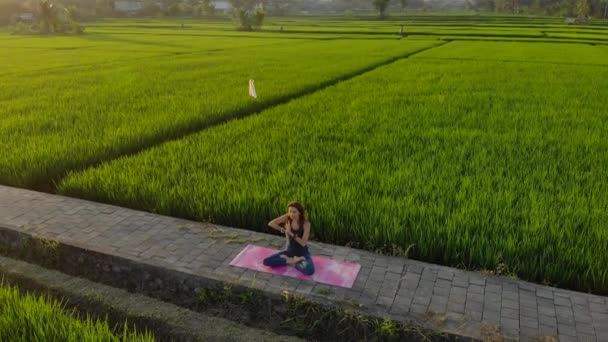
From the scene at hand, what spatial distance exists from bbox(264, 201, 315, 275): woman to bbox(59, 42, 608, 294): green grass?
602 mm

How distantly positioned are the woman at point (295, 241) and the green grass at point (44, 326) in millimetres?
906

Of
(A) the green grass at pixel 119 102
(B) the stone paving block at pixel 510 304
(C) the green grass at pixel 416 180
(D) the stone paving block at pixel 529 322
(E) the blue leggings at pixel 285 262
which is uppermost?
(A) the green grass at pixel 119 102

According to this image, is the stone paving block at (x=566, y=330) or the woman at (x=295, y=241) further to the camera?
the woman at (x=295, y=241)

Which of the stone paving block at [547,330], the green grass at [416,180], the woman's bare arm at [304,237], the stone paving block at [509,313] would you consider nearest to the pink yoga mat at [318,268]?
the woman's bare arm at [304,237]

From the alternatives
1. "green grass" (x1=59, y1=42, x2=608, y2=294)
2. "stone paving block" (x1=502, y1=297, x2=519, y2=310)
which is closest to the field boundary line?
"green grass" (x1=59, y1=42, x2=608, y2=294)

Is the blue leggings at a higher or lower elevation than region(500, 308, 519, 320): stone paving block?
higher

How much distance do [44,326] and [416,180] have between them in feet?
9.70

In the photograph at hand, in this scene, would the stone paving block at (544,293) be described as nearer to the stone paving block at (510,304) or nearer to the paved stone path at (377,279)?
the paved stone path at (377,279)

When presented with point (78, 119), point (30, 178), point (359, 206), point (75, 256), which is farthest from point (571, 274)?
point (78, 119)

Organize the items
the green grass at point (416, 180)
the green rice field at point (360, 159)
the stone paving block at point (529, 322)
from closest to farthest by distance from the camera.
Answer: the stone paving block at point (529, 322), the green grass at point (416, 180), the green rice field at point (360, 159)

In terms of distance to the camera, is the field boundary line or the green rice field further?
the field boundary line

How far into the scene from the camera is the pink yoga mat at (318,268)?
9.18 ft

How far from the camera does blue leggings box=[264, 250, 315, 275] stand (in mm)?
2838

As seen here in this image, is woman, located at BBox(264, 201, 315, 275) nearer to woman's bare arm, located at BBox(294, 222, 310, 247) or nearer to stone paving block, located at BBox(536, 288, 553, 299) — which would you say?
woman's bare arm, located at BBox(294, 222, 310, 247)
